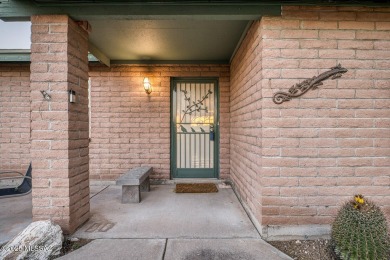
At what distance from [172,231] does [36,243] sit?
1.44 m

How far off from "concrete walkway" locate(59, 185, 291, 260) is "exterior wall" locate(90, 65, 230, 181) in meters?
1.16

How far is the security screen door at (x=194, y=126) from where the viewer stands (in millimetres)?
5207

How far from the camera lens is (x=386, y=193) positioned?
267 cm

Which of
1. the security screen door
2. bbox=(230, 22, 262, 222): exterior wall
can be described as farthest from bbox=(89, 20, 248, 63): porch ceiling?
the security screen door

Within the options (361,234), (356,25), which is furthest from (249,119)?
(361,234)

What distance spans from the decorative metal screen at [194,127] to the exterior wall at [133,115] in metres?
0.26

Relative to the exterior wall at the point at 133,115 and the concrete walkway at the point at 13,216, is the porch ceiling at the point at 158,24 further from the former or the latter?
the concrete walkway at the point at 13,216

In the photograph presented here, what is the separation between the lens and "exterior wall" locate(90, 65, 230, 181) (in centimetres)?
502

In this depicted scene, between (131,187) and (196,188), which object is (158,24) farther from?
(196,188)

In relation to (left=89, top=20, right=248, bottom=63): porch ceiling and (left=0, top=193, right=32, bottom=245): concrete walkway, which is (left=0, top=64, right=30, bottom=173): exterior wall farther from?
(left=89, top=20, right=248, bottom=63): porch ceiling

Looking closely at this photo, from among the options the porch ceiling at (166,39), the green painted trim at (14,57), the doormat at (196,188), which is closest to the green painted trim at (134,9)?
the porch ceiling at (166,39)

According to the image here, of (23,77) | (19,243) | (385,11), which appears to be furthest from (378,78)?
(23,77)

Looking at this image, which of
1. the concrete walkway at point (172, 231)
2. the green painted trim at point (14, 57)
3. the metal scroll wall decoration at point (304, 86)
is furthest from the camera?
the green painted trim at point (14, 57)

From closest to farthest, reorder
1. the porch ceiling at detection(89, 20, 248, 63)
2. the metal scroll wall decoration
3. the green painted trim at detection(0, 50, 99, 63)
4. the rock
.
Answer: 1. the rock
2. the metal scroll wall decoration
3. the porch ceiling at detection(89, 20, 248, 63)
4. the green painted trim at detection(0, 50, 99, 63)
